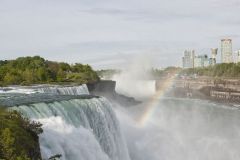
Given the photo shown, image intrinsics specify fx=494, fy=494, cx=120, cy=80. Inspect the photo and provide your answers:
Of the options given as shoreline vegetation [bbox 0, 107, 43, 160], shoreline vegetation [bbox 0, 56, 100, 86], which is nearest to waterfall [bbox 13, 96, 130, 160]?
shoreline vegetation [bbox 0, 107, 43, 160]

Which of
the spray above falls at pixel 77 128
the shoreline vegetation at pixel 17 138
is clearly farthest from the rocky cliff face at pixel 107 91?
the shoreline vegetation at pixel 17 138

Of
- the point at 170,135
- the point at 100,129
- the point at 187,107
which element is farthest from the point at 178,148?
the point at 187,107

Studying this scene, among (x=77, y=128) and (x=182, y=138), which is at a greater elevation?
(x=77, y=128)

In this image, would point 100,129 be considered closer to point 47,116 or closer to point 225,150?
point 47,116

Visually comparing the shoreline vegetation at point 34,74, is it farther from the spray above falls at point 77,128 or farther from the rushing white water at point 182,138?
the spray above falls at point 77,128

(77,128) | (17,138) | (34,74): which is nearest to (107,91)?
(34,74)

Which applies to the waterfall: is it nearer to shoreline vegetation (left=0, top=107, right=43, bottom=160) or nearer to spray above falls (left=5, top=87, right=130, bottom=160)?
spray above falls (left=5, top=87, right=130, bottom=160)

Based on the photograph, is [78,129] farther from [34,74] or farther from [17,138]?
[34,74]
